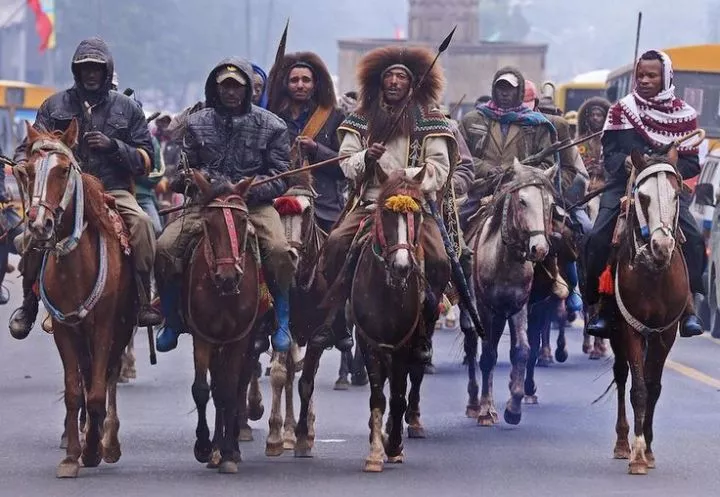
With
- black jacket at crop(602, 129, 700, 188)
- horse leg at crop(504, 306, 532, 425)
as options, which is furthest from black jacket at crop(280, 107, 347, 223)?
black jacket at crop(602, 129, 700, 188)

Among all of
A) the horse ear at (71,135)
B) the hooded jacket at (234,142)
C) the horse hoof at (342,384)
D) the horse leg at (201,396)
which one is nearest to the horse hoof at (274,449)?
the horse leg at (201,396)

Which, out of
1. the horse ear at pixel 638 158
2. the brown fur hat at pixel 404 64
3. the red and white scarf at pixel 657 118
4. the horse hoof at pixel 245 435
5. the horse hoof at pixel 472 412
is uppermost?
the brown fur hat at pixel 404 64

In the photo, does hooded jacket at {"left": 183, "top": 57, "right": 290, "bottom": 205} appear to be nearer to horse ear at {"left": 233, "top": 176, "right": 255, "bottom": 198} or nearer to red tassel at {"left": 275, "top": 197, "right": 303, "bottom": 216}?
horse ear at {"left": 233, "top": 176, "right": 255, "bottom": 198}

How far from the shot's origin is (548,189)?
16.0 meters

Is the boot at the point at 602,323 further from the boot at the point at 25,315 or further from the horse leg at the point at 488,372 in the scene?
the boot at the point at 25,315

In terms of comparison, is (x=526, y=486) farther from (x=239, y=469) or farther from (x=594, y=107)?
(x=594, y=107)

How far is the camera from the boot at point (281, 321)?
1412 centimetres

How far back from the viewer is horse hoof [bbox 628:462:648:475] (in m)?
13.2

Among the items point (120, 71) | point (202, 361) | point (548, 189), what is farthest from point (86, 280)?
point (120, 71)

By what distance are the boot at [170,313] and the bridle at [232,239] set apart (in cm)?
57

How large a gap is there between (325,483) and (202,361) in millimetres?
1243

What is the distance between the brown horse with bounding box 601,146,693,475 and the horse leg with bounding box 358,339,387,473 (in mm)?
1580

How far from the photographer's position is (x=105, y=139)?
14.0 m

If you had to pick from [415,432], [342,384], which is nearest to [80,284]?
[415,432]
